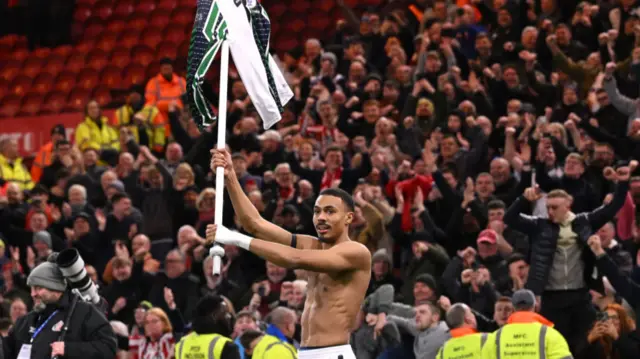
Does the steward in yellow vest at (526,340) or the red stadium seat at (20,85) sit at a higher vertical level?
the steward in yellow vest at (526,340)

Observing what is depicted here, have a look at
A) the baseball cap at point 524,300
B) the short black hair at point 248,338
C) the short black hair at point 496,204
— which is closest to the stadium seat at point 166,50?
the short black hair at point 496,204

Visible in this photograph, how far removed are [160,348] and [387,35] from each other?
25.4 feet

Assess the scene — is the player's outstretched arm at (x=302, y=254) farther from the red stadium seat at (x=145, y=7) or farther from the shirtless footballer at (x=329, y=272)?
the red stadium seat at (x=145, y=7)

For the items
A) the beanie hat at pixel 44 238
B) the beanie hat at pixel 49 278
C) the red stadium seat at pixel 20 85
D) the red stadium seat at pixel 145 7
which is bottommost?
the beanie hat at pixel 44 238

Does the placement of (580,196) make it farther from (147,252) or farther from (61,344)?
(61,344)

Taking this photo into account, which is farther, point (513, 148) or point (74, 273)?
point (513, 148)

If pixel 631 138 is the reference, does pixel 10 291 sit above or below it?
below

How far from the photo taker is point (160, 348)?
14039 mm

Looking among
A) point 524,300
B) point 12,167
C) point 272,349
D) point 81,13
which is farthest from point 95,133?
point 524,300

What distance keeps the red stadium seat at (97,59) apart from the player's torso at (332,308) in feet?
56.7

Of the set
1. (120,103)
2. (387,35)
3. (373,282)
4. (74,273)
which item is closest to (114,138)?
(120,103)

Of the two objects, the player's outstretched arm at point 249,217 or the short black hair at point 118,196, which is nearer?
the player's outstretched arm at point 249,217

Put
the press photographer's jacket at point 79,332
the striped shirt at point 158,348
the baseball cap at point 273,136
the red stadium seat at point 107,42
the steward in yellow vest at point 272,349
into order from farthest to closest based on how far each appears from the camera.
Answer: the red stadium seat at point 107,42
the baseball cap at point 273,136
the striped shirt at point 158,348
the steward in yellow vest at point 272,349
the press photographer's jacket at point 79,332

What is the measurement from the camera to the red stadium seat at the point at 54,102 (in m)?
24.8
